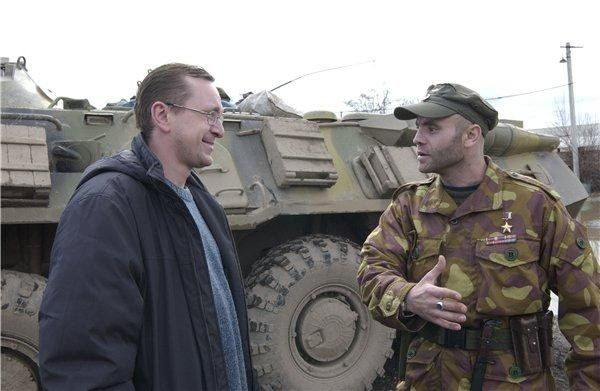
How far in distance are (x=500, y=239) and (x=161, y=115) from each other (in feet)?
4.17

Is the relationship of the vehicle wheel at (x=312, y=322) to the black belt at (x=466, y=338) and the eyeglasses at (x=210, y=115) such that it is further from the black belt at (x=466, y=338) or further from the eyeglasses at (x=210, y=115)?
the eyeglasses at (x=210, y=115)

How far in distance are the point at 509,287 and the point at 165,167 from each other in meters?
1.27

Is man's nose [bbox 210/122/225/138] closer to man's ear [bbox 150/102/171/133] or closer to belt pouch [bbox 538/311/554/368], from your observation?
man's ear [bbox 150/102/171/133]

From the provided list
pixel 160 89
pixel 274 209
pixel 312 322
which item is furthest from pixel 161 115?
pixel 312 322

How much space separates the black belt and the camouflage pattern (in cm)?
2

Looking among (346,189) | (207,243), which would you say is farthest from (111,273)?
(346,189)

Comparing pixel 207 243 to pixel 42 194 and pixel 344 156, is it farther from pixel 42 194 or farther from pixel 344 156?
pixel 344 156

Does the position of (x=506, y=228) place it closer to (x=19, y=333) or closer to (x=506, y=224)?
(x=506, y=224)

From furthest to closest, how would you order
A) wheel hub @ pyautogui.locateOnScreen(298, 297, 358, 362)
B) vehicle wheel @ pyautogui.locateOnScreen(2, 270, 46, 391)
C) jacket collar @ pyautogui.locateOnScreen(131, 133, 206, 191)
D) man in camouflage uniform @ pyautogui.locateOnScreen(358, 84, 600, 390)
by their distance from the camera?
1. wheel hub @ pyautogui.locateOnScreen(298, 297, 358, 362)
2. vehicle wheel @ pyautogui.locateOnScreen(2, 270, 46, 391)
3. man in camouflage uniform @ pyautogui.locateOnScreen(358, 84, 600, 390)
4. jacket collar @ pyautogui.locateOnScreen(131, 133, 206, 191)

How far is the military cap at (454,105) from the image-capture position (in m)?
2.33

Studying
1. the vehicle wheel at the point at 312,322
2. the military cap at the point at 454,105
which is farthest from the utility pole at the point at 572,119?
the military cap at the point at 454,105

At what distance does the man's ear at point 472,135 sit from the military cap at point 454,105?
0.02 meters

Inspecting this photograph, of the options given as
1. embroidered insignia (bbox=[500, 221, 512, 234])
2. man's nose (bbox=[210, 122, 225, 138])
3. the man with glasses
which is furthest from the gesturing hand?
man's nose (bbox=[210, 122, 225, 138])

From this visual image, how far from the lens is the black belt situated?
2.12 meters
